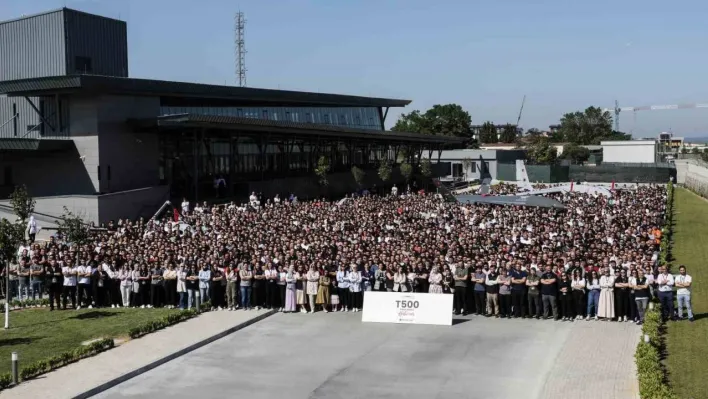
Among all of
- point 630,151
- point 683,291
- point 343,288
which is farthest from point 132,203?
point 630,151

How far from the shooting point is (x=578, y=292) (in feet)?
68.4

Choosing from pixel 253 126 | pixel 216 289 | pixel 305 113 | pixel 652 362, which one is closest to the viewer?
pixel 652 362

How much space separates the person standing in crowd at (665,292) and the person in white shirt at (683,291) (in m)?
0.16

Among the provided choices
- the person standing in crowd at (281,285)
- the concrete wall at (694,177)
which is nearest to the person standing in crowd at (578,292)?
the person standing in crowd at (281,285)

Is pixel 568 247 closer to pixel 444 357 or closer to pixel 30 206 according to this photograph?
pixel 444 357

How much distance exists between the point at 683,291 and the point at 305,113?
5640 centimetres

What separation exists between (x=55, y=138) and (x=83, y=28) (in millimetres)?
10141

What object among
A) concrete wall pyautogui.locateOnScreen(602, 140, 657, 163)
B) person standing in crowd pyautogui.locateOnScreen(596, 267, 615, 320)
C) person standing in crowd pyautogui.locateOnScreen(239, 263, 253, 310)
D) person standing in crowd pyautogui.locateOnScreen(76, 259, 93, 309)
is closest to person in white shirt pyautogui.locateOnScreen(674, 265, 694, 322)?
person standing in crowd pyautogui.locateOnScreen(596, 267, 615, 320)

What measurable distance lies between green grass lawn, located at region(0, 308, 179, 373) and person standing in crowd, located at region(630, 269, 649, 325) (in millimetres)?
12805

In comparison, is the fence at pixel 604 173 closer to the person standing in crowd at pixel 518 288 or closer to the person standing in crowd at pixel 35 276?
the person standing in crowd at pixel 518 288

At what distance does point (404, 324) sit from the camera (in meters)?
21.0

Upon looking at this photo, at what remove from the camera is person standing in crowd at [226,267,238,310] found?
22.9 meters

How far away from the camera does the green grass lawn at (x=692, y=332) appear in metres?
15.2

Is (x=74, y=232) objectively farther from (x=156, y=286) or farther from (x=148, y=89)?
(x=148, y=89)
